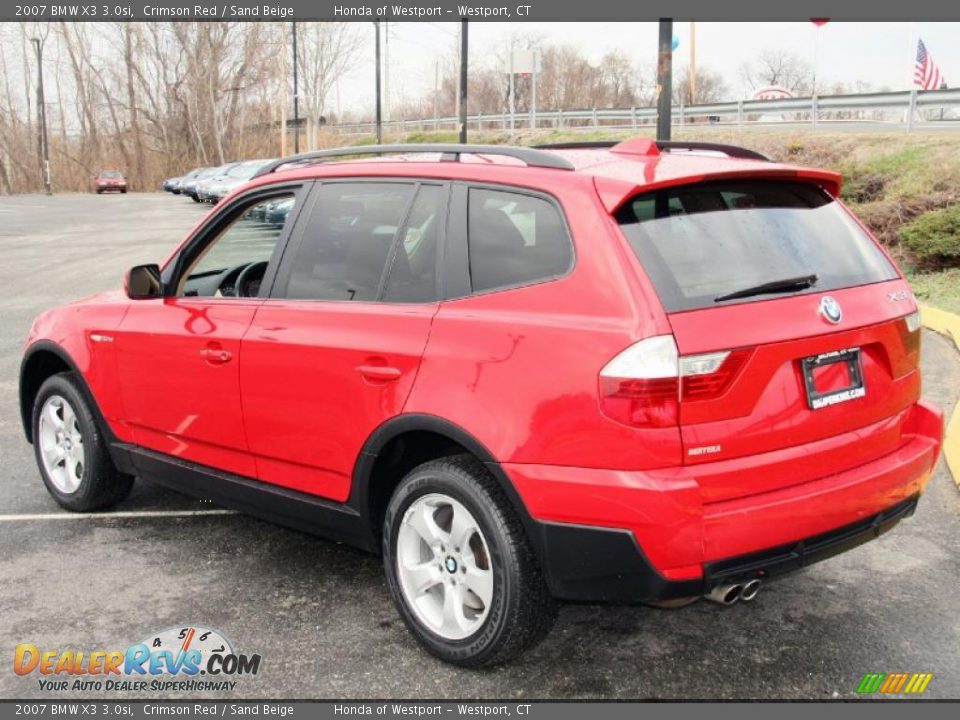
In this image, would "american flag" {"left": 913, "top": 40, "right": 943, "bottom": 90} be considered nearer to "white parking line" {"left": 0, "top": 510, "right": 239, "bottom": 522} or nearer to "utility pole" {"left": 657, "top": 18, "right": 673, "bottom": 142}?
"utility pole" {"left": 657, "top": 18, "right": 673, "bottom": 142}

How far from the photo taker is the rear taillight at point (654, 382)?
3004mm

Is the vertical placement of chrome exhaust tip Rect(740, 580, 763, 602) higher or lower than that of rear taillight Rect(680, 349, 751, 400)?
lower

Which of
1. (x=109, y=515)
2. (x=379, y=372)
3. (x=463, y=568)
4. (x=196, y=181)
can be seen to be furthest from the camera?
(x=196, y=181)

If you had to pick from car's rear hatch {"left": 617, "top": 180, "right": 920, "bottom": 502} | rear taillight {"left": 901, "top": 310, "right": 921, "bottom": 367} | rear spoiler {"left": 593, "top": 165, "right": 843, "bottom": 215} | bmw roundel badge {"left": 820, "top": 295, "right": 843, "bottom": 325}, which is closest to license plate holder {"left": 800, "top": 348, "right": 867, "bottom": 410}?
car's rear hatch {"left": 617, "top": 180, "right": 920, "bottom": 502}

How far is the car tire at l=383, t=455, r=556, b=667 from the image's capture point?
3318 millimetres

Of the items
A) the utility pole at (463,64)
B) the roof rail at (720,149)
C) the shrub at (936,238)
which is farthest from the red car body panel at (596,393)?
the utility pole at (463,64)

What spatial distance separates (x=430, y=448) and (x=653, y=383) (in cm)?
104

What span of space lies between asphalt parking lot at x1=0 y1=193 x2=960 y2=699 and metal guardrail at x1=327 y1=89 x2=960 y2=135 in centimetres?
1781

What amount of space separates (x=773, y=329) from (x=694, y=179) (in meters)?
0.57

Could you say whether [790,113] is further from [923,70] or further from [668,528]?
[668,528]

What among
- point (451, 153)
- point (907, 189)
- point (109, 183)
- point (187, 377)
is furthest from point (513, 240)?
point (109, 183)

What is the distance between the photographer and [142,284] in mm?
4785

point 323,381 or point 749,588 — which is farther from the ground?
point 323,381

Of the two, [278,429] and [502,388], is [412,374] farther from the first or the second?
[278,429]
